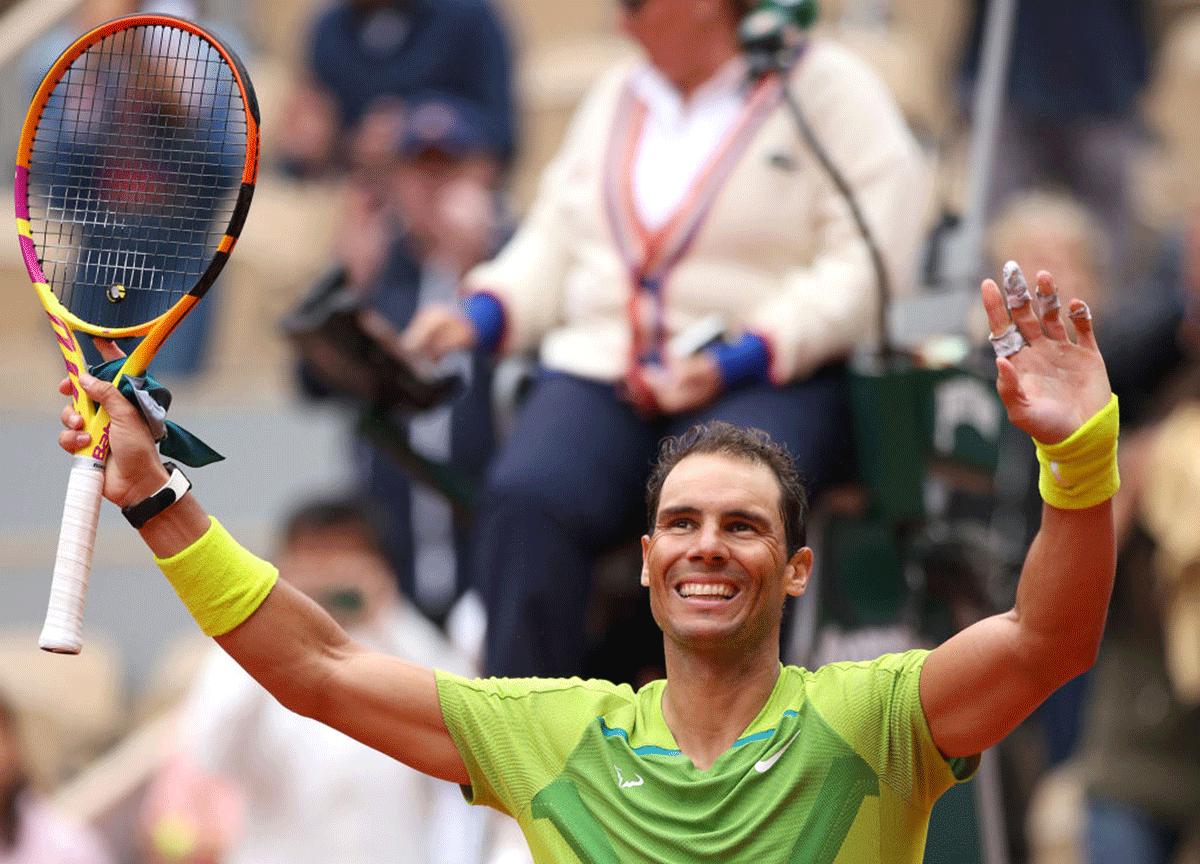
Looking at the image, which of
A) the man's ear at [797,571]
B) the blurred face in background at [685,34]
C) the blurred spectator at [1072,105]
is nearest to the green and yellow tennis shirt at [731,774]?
the man's ear at [797,571]

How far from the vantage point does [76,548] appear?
2650 millimetres

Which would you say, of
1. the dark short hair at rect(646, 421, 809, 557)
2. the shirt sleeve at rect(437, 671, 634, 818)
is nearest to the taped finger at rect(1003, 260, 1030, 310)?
the dark short hair at rect(646, 421, 809, 557)

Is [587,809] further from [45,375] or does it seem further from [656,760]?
[45,375]

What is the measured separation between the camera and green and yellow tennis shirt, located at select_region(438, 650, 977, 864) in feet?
8.20

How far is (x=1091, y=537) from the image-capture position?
2395mm

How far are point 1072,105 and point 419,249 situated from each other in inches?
92.1

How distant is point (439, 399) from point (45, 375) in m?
3.59

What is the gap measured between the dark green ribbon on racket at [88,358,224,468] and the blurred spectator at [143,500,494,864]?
2.27 metres

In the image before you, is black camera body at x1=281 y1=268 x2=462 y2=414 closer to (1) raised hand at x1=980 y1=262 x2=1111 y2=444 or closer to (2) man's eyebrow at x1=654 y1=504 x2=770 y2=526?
(2) man's eyebrow at x1=654 y1=504 x2=770 y2=526

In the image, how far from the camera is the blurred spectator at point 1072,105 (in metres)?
6.57

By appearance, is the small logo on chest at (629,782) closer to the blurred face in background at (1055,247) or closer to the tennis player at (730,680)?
the tennis player at (730,680)

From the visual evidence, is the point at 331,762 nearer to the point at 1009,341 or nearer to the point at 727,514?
the point at 727,514

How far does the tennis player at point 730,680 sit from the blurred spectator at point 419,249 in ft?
8.50

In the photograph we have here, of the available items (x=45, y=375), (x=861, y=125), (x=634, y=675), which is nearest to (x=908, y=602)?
(x=634, y=675)
